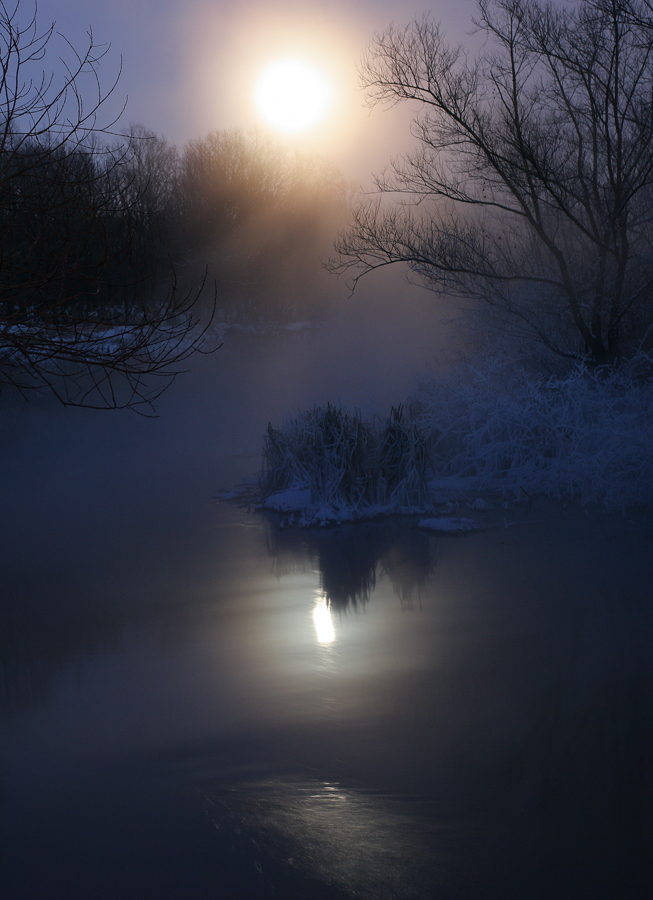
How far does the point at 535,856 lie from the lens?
255 cm

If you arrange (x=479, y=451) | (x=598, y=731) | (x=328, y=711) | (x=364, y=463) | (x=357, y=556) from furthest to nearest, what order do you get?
(x=479, y=451)
(x=364, y=463)
(x=357, y=556)
(x=328, y=711)
(x=598, y=731)

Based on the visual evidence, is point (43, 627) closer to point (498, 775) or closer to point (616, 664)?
point (498, 775)

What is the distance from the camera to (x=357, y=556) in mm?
6527

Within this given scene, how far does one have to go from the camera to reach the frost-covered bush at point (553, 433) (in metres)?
7.26

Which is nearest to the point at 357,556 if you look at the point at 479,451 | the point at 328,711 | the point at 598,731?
the point at 479,451

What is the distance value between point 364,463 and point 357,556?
1.36 m

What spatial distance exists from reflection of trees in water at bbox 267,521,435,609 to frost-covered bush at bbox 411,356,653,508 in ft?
5.87

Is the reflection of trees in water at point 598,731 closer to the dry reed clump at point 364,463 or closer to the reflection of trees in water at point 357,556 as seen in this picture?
the reflection of trees in water at point 357,556

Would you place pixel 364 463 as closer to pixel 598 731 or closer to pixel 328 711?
pixel 328 711

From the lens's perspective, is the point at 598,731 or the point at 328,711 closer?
the point at 598,731

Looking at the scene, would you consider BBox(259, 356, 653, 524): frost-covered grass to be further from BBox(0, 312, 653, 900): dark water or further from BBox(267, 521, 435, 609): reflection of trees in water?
BBox(0, 312, 653, 900): dark water

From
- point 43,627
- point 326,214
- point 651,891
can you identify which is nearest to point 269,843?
point 651,891

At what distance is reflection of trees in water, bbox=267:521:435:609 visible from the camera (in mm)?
5762

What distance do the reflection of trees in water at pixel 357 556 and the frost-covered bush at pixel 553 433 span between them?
179 centimetres
